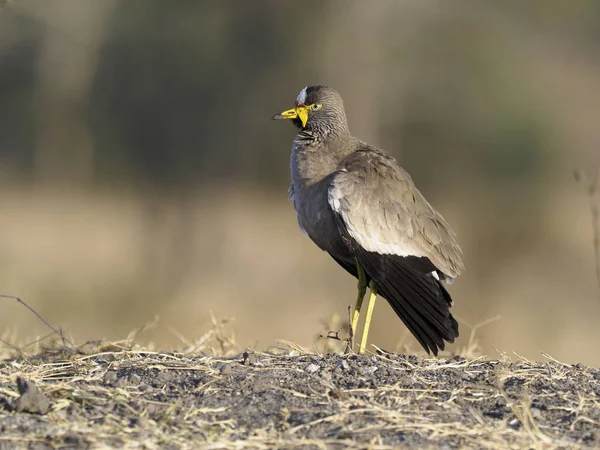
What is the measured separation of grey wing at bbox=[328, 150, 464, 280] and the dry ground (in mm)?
1171

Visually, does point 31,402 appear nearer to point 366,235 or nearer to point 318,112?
point 366,235

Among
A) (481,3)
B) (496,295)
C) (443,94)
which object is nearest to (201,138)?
(443,94)

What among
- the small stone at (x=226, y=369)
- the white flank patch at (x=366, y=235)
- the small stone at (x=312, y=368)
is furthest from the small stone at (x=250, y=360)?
the white flank patch at (x=366, y=235)

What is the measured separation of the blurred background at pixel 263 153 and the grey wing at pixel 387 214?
10.6 feet

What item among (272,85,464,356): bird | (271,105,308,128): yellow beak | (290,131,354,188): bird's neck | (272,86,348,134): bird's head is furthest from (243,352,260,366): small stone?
(271,105,308,128): yellow beak

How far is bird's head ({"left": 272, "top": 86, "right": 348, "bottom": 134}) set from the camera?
6.49 m

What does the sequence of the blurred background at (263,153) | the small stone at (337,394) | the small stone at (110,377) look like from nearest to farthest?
the small stone at (337,394), the small stone at (110,377), the blurred background at (263,153)

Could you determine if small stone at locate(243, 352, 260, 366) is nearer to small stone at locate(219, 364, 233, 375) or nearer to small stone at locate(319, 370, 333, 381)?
small stone at locate(219, 364, 233, 375)

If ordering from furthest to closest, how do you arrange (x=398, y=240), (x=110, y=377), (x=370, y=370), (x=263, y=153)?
(x=263, y=153)
(x=398, y=240)
(x=370, y=370)
(x=110, y=377)

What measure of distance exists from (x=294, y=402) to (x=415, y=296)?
1.77m

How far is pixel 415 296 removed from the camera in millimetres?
5496

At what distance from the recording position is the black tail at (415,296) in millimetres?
5301

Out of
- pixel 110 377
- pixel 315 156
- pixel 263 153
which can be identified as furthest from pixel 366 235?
pixel 263 153

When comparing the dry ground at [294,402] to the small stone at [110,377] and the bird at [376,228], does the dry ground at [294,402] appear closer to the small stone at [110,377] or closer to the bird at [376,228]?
the small stone at [110,377]
